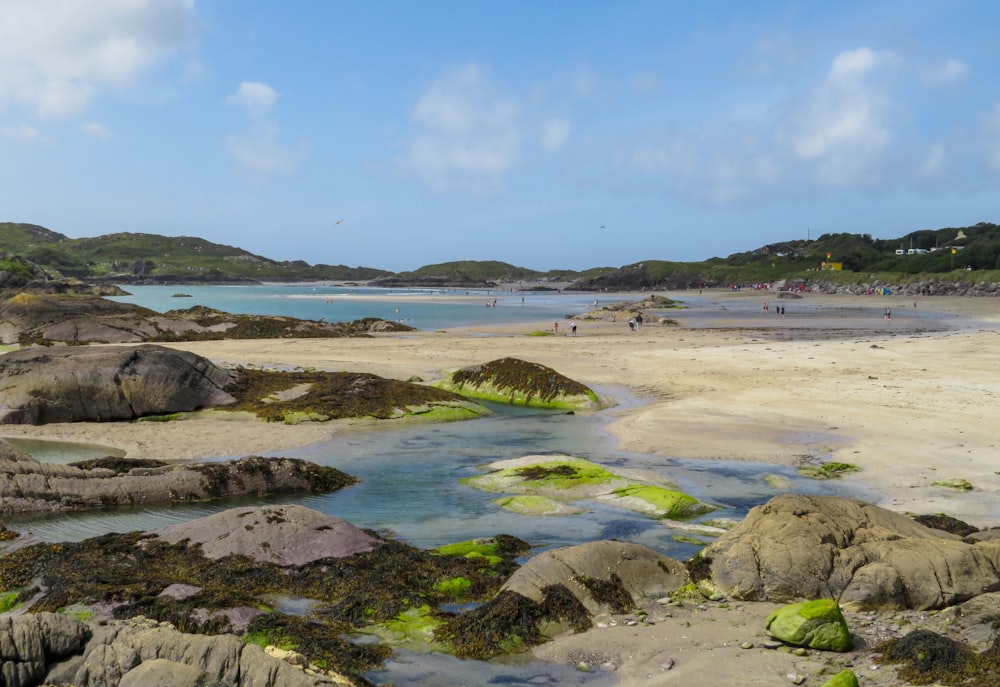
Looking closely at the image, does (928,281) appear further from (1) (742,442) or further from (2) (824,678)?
(2) (824,678)

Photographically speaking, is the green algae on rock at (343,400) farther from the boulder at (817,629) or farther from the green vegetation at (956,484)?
the boulder at (817,629)

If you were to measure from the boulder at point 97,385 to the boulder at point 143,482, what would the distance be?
6.69m

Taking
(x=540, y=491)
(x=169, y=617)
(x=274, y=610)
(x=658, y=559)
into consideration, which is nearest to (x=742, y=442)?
(x=540, y=491)

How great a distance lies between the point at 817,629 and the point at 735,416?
13.5 m

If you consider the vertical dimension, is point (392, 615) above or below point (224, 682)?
below

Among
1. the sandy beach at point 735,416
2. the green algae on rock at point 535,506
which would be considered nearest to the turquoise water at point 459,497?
the green algae on rock at point 535,506

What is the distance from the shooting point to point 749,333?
162 ft

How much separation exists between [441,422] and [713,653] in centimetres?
1359

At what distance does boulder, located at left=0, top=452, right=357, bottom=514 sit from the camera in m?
11.8

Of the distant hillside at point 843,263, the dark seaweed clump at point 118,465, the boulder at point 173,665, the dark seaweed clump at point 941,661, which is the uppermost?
the distant hillside at point 843,263

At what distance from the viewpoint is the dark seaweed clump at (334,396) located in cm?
2036

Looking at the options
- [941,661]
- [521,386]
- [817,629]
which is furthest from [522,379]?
[941,661]

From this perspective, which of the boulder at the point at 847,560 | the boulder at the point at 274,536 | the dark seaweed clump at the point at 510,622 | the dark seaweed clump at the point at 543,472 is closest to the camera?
the dark seaweed clump at the point at 510,622

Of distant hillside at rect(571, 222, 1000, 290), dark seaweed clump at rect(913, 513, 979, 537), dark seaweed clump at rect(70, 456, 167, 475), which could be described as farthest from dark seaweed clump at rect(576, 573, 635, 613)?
distant hillside at rect(571, 222, 1000, 290)
